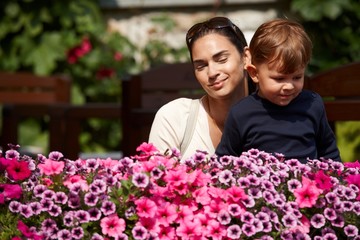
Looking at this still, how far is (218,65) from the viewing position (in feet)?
10.3

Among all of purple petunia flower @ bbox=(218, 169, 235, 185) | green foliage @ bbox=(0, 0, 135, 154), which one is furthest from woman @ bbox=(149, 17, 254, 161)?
green foliage @ bbox=(0, 0, 135, 154)

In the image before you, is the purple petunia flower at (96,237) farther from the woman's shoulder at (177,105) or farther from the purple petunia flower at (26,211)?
the woman's shoulder at (177,105)

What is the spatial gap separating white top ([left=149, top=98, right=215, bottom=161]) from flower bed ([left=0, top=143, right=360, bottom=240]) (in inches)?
26.6

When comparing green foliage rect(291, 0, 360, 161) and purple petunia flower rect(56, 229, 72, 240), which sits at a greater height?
purple petunia flower rect(56, 229, 72, 240)

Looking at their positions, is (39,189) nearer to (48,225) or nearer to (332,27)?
(48,225)

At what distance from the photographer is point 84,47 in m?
8.27

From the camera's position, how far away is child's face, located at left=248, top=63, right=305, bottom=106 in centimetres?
289

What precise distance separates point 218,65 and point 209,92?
0.09m

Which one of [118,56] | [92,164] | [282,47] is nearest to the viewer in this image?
[92,164]

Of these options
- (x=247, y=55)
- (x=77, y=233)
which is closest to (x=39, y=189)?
(x=77, y=233)

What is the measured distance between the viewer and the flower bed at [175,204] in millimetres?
2299

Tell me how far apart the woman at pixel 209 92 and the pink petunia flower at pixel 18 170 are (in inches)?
29.9

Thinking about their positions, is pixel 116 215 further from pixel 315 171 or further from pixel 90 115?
pixel 90 115

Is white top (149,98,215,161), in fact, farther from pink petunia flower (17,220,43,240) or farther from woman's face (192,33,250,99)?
pink petunia flower (17,220,43,240)
